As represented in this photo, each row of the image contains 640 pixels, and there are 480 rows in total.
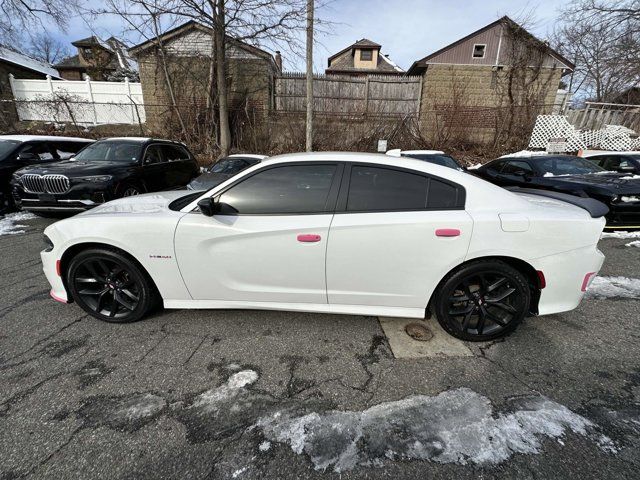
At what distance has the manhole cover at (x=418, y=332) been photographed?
2.59m

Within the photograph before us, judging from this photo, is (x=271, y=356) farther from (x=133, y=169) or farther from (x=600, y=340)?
(x=133, y=169)

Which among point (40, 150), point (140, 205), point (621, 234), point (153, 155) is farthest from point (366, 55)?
point (140, 205)

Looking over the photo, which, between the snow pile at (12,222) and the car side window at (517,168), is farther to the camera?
the car side window at (517,168)

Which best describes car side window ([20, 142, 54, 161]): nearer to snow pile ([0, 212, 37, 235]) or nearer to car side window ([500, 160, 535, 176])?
snow pile ([0, 212, 37, 235])

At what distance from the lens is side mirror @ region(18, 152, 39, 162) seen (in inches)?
264

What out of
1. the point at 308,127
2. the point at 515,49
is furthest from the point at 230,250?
the point at 515,49

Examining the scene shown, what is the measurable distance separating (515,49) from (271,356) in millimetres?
19818

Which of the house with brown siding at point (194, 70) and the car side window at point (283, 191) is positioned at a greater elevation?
the house with brown siding at point (194, 70)

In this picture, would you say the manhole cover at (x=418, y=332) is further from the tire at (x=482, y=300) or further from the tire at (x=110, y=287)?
the tire at (x=110, y=287)

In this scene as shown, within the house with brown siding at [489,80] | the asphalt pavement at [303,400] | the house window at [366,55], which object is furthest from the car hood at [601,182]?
the house window at [366,55]

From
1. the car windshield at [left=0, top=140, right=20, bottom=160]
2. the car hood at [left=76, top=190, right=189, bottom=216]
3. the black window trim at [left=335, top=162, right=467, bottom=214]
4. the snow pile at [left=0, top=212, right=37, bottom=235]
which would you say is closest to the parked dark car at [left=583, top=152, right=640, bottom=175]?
the black window trim at [left=335, top=162, right=467, bottom=214]

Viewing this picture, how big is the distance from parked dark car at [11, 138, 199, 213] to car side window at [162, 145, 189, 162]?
249 mm

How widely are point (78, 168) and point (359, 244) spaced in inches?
240

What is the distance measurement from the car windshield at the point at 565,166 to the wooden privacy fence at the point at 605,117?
11.8 metres
